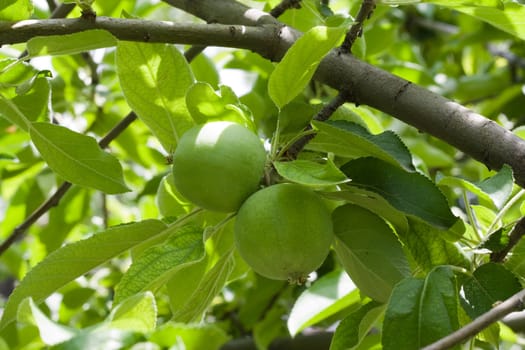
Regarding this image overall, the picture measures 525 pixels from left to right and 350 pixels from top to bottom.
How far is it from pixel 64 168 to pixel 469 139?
2.03ft

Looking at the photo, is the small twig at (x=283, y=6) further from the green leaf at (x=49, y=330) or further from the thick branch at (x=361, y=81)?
the green leaf at (x=49, y=330)

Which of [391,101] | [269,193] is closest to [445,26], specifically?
[391,101]

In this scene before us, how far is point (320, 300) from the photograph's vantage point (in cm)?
146

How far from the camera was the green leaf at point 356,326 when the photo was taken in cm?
112

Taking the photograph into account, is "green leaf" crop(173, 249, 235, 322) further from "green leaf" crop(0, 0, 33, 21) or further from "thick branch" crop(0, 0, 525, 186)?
"green leaf" crop(0, 0, 33, 21)

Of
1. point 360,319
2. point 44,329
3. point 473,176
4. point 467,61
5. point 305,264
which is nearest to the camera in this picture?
point 44,329

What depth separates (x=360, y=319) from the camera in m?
1.16

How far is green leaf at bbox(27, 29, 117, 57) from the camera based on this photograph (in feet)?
3.63

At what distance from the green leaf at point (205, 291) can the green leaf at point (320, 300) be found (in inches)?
9.5

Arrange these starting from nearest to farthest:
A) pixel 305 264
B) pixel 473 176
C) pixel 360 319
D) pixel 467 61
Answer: pixel 305 264
pixel 360 319
pixel 473 176
pixel 467 61

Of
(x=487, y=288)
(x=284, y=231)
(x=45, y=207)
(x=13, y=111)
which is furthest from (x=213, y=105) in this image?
(x=45, y=207)

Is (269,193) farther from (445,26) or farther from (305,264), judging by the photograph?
(445,26)

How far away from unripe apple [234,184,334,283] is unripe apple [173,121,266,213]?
0.03m

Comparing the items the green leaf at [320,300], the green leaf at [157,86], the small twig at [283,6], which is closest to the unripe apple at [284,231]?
the green leaf at [157,86]
